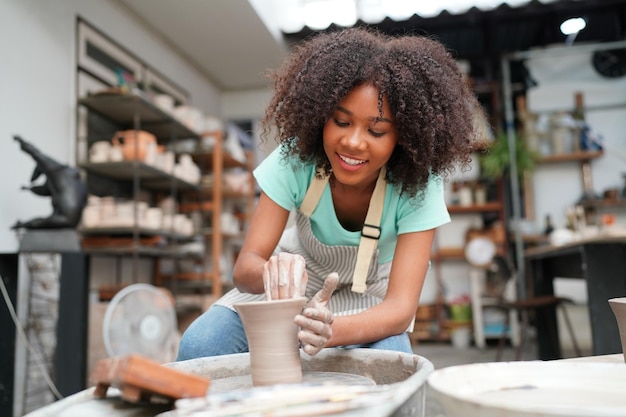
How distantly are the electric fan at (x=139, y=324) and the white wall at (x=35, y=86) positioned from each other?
3.17 ft

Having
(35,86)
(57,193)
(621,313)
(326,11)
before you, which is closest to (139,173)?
(35,86)

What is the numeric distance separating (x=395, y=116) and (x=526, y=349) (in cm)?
471

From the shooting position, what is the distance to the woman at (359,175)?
129cm

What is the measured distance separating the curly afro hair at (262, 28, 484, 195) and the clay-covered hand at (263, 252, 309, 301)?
17.0 inches

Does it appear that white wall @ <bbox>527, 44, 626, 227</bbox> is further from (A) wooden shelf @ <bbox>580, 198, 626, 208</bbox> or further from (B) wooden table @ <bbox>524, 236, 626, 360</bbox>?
(B) wooden table @ <bbox>524, 236, 626, 360</bbox>

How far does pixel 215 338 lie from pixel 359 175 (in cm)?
56

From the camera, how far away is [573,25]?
5574mm

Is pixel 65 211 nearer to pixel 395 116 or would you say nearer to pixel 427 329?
pixel 395 116

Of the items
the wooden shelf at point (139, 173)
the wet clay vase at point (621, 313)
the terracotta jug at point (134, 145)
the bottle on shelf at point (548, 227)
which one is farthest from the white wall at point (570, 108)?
the wet clay vase at point (621, 313)

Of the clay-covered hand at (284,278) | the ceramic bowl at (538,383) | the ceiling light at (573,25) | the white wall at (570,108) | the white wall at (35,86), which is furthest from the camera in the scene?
the white wall at (570,108)

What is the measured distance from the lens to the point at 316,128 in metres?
1.44

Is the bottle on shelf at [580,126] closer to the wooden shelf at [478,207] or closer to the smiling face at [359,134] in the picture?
the wooden shelf at [478,207]

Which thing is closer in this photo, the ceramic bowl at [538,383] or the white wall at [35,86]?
the ceramic bowl at [538,383]

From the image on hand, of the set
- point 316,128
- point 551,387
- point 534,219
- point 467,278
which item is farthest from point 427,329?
point 551,387
